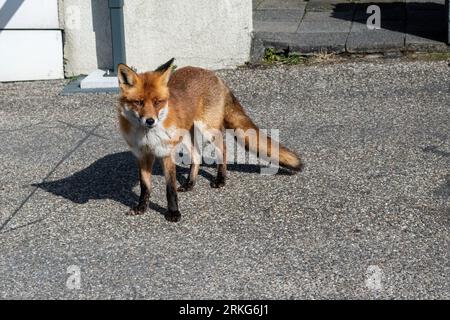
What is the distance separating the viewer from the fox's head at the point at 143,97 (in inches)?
Answer: 211

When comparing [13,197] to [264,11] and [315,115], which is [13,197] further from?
[264,11]

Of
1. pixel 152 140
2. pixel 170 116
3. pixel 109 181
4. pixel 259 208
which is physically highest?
pixel 170 116

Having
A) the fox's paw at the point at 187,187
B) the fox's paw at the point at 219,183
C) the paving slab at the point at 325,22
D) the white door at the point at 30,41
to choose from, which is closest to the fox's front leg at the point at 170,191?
the fox's paw at the point at 187,187

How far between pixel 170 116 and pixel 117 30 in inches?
143

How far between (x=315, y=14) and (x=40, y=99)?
399cm

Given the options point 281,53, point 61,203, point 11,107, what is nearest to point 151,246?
point 61,203

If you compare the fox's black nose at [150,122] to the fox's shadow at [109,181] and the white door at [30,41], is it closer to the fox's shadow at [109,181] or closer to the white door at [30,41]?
the fox's shadow at [109,181]

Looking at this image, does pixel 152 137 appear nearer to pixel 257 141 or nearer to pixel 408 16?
pixel 257 141

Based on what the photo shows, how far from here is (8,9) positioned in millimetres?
9156

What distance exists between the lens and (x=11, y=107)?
8.60 metres

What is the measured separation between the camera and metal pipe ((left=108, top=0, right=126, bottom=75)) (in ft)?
29.2

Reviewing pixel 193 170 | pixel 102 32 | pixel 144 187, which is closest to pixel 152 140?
pixel 144 187

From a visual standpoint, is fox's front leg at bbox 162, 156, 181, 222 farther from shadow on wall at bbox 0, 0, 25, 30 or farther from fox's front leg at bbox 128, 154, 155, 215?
shadow on wall at bbox 0, 0, 25, 30

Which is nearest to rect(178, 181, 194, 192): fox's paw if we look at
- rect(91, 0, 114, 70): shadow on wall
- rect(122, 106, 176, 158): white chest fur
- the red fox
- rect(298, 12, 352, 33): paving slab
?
the red fox
